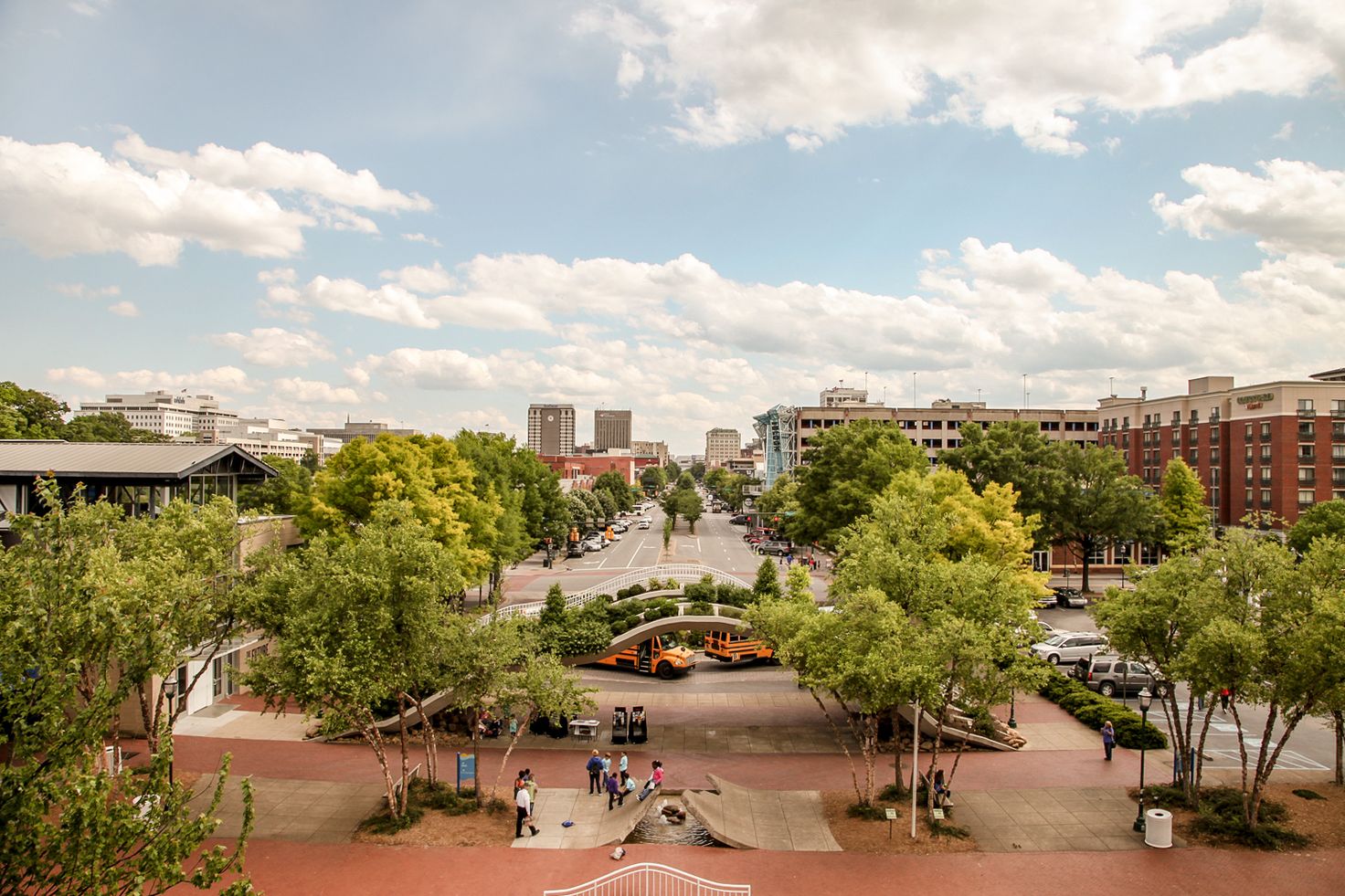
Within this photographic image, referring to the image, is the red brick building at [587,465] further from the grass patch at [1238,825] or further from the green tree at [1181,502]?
the grass patch at [1238,825]

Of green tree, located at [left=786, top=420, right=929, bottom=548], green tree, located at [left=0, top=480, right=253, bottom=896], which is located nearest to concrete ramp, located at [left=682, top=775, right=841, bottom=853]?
green tree, located at [left=0, top=480, right=253, bottom=896]

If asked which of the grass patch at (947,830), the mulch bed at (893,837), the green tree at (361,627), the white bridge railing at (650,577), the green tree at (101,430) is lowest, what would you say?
the mulch bed at (893,837)

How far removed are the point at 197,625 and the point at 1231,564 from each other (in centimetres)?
2440

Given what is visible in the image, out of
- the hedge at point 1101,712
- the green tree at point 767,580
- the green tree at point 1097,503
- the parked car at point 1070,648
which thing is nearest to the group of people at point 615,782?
the hedge at point 1101,712

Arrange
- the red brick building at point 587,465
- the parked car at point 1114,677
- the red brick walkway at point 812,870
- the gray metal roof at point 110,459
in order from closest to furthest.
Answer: the red brick walkway at point 812,870, the gray metal roof at point 110,459, the parked car at point 1114,677, the red brick building at point 587,465

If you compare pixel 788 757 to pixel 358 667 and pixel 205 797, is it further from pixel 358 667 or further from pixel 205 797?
pixel 205 797

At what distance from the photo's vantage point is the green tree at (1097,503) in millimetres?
54812

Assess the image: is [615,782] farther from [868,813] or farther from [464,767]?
[868,813]

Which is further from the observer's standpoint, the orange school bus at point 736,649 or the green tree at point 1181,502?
the green tree at point 1181,502

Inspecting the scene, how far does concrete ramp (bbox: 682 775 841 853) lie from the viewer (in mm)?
18359

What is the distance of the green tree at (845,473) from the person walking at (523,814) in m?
29.1

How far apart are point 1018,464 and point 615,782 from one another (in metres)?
41.9

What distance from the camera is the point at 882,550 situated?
2073 centimetres

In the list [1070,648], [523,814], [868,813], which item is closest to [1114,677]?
[1070,648]
